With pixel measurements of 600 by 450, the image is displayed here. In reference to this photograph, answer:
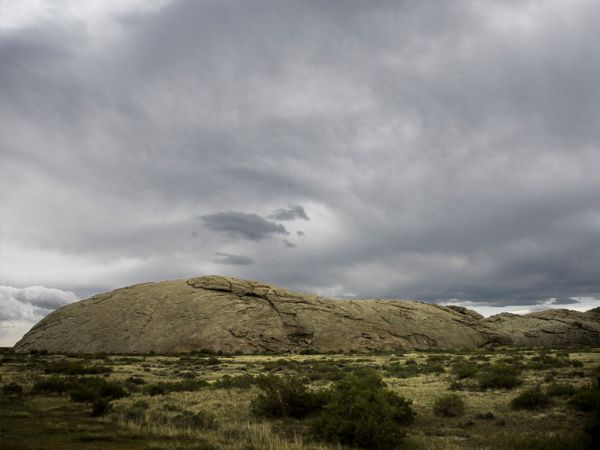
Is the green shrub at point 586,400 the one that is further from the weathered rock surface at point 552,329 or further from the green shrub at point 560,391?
the weathered rock surface at point 552,329

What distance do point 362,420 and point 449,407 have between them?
17.3 feet

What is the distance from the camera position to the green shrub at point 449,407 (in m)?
16.2

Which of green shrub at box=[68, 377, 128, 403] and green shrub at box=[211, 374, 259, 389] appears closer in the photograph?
green shrub at box=[68, 377, 128, 403]

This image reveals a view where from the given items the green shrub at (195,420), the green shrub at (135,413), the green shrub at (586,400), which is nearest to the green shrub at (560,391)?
the green shrub at (586,400)

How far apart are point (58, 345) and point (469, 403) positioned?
54.2 meters

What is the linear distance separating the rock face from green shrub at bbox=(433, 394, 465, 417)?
131 ft

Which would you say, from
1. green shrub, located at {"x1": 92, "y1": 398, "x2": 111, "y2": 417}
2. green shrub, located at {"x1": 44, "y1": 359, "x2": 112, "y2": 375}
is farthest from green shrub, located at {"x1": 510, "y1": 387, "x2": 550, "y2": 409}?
green shrub, located at {"x1": 44, "y1": 359, "x2": 112, "y2": 375}

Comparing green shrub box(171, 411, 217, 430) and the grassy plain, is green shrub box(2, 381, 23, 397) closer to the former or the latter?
the grassy plain

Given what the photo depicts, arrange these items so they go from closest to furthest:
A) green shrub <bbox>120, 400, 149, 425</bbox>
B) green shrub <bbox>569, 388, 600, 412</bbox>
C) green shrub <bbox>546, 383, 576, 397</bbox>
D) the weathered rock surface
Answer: green shrub <bbox>569, 388, 600, 412</bbox> → green shrub <bbox>120, 400, 149, 425</bbox> → green shrub <bbox>546, 383, 576, 397</bbox> → the weathered rock surface

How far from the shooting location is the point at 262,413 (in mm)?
16719

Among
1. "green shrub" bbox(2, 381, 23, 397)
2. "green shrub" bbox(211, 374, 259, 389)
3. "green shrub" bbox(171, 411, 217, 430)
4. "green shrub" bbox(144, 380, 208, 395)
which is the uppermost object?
"green shrub" bbox(211, 374, 259, 389)

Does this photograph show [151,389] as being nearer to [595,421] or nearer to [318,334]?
[595,421]

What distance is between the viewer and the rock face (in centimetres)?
5566

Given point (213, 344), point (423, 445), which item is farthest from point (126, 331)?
point (423, 445)
